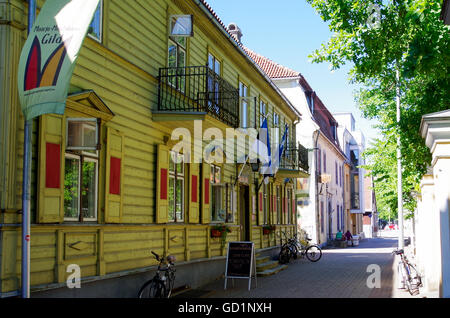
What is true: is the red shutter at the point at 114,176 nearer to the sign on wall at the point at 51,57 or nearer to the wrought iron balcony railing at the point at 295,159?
the sign on wall at the point at 51,57

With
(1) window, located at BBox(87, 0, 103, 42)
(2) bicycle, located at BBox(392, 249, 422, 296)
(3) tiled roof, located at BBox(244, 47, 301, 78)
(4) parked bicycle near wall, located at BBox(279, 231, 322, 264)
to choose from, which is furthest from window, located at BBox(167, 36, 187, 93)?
(3) tiled roof, located at BBox(244, 47, 301, 78)

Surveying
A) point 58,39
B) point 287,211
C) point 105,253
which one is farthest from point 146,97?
point 287,211

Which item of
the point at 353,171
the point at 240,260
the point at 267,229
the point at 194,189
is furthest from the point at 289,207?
the point at 353,171

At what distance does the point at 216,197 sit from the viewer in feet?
52.4

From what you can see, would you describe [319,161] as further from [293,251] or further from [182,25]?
[182,25]

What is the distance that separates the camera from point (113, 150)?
9703 millimetres

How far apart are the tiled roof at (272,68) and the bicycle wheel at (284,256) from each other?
12687 millimetres

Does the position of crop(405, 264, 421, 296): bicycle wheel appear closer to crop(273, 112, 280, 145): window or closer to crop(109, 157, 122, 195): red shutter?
crop(109, 157, 122, 195): red shutter

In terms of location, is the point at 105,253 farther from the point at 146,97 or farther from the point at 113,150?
the point at 146,97

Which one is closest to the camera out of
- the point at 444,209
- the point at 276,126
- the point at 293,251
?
the point at 444,209

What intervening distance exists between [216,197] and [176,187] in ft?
10.5

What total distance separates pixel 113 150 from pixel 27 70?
3578 mm

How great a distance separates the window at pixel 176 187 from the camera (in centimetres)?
1263

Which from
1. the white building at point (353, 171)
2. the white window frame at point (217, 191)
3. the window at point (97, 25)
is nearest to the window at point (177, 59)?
the window at point (97, 25)
